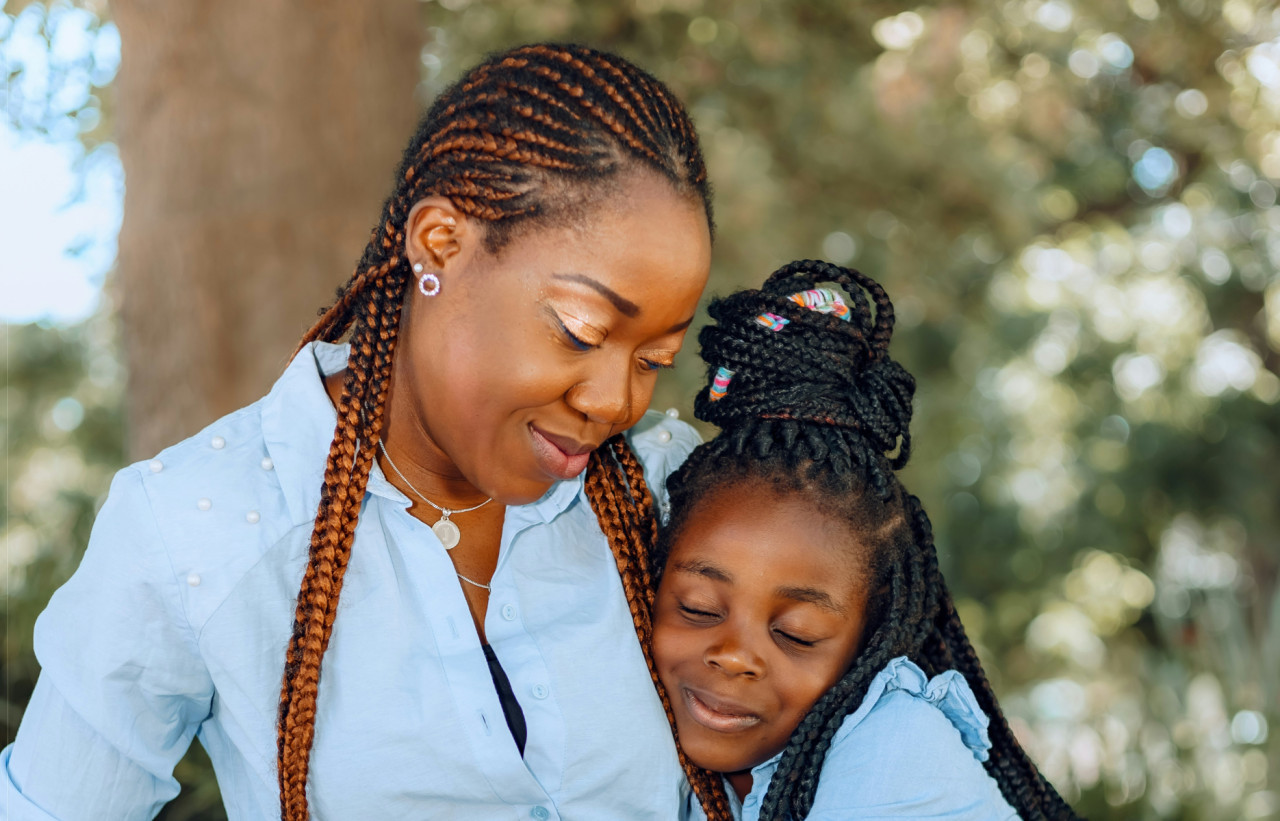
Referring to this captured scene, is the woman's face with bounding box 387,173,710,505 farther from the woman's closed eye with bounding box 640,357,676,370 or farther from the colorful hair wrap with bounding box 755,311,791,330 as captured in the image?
the colorful hair wrap with bounding box 755,311,791,330

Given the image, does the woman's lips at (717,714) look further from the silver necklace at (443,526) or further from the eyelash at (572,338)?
the eyelash at (572,338)

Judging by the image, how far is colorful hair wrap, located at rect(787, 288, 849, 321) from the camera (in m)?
2.29

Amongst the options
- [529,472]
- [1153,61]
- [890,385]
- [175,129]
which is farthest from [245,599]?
[1153,61]

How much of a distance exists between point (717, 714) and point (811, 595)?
287 mm

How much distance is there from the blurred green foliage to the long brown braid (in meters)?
1.12

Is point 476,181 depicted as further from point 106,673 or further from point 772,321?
point 106,673

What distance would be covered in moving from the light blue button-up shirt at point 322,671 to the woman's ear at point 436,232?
34 centimetres

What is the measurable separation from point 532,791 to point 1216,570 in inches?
362

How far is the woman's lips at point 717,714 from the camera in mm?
2111

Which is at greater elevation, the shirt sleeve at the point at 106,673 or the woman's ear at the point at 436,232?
the woman's ear at the point at 436,232

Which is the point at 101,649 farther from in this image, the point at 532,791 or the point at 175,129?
the point at 175,129

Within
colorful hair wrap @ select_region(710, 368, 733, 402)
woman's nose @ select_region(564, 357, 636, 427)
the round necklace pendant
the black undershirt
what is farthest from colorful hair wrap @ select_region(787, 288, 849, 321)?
the black undershirt

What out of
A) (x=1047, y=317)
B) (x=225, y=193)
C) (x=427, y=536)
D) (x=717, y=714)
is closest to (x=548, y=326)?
(x=427, y=536)

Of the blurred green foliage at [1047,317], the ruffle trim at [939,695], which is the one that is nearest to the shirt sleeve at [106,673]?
the ruffle trim at [939,695]
